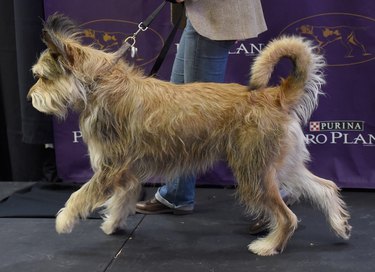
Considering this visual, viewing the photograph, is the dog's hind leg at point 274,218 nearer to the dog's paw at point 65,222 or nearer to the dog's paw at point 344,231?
the dog's paw at point 344,231

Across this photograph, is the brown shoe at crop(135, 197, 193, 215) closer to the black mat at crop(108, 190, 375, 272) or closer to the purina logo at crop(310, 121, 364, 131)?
the black mat at crop(108, 190, 375, 272)

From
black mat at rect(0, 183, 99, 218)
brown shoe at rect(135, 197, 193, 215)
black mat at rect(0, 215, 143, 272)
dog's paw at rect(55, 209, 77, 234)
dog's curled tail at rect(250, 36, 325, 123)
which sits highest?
dog's curled tail at rect(250, 36, 325, 123)

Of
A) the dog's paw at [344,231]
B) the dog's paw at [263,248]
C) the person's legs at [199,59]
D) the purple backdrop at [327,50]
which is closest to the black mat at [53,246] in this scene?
the dog's paw at [263,248]

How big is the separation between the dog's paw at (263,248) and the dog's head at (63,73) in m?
1.07

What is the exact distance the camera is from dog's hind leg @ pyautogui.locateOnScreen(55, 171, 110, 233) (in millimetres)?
2613

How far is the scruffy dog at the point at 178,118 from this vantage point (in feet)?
8.30

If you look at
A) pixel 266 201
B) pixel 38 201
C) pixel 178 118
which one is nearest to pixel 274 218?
pixel 266 201

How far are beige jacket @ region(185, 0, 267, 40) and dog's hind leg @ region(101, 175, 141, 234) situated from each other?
85 centimetres

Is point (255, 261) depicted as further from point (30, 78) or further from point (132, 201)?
point (30, 78)

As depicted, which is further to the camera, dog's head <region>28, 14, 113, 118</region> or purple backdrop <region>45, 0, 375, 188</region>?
purple backdrop <region>45, 0, 375, 188</region>

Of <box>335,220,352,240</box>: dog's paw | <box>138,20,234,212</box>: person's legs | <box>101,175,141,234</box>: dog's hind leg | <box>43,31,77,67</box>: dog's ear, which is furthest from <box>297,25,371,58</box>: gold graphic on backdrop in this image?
<box>43,31,77,67</box>: dog's ear

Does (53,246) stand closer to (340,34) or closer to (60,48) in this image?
(60,48)

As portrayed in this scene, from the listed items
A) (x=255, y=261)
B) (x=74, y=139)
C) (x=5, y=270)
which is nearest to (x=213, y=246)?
(x=255, y=261)

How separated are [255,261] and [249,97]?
2.51 feet
